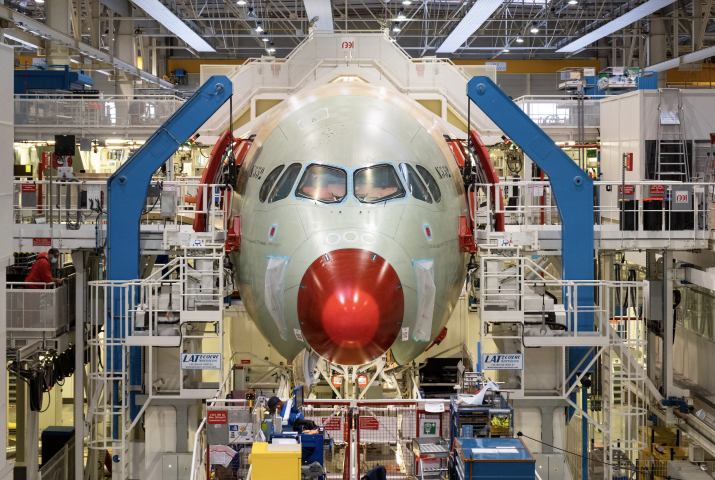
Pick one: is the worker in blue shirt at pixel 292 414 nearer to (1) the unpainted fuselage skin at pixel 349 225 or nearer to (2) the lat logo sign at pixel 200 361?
(1) the unpainted fuselage skin at pixel 349 225

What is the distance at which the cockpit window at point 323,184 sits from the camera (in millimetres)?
12891

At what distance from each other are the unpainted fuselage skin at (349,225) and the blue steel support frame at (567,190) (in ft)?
6.61

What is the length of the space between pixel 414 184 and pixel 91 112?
23120 millimetres

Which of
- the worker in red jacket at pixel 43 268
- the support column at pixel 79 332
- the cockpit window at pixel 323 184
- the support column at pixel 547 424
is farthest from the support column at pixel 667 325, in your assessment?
the worker in red jacket at pixel 43 268

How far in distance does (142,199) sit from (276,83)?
8530mm

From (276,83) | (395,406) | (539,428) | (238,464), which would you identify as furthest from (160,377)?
(276,83)

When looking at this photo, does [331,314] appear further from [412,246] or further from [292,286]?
[412,246]

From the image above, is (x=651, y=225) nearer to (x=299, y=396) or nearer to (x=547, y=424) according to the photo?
(x=547, y=424)

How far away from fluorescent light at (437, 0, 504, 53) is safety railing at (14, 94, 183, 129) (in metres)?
13.6

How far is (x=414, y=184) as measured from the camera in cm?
1341

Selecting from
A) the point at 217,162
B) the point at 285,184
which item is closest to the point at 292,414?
the point at 285,184

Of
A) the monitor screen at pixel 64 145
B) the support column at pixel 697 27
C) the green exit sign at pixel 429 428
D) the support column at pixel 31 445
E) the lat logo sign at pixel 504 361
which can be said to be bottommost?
the support column at pixel 31 445

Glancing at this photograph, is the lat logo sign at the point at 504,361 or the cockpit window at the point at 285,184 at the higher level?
the cockpit window at the point at 285,184

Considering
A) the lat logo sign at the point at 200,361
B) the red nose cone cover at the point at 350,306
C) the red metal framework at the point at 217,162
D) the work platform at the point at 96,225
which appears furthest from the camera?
the work platform at the point at 96,225
